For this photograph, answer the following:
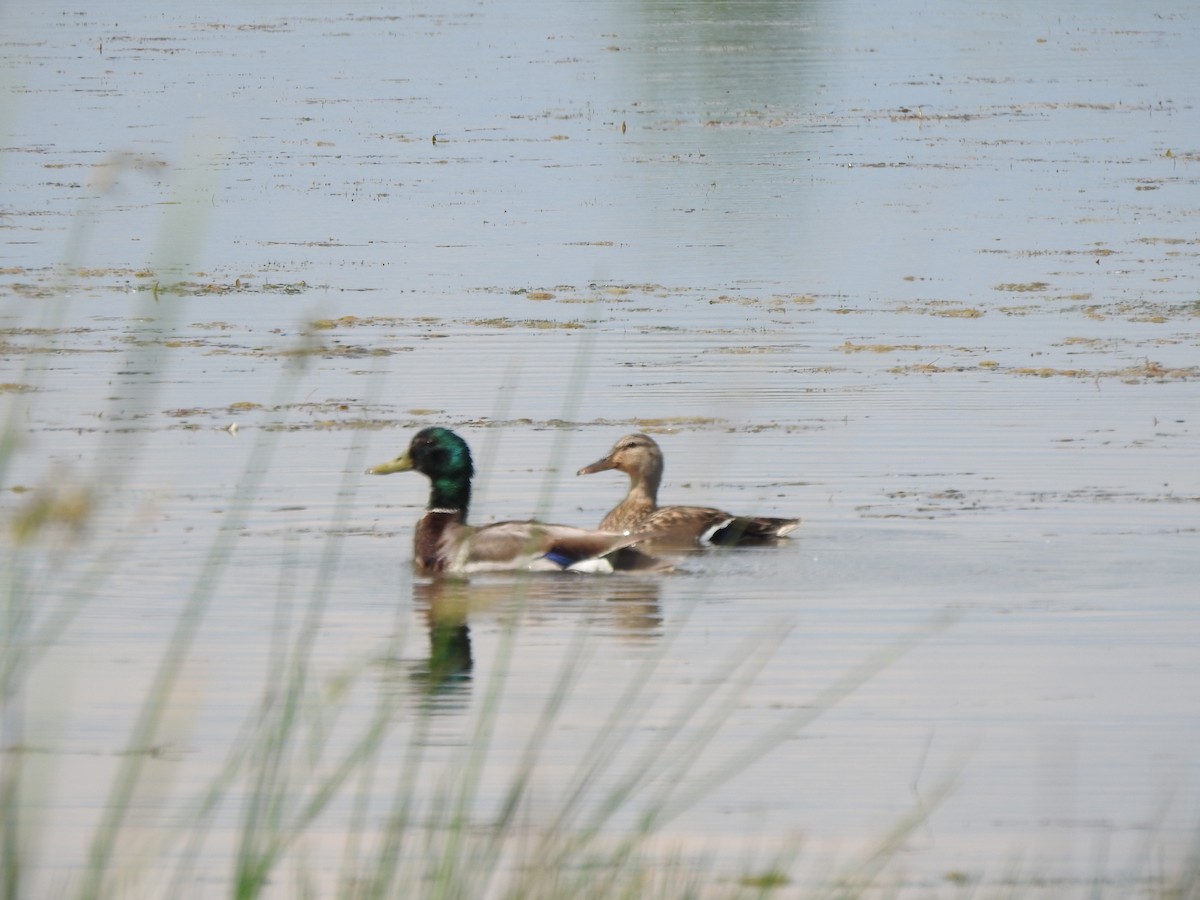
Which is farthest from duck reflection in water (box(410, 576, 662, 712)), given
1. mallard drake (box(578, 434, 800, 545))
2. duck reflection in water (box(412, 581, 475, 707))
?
mallard drake (box(578, 434, 800, 545))

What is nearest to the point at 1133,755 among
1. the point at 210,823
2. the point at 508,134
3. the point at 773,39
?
the point at 210,823

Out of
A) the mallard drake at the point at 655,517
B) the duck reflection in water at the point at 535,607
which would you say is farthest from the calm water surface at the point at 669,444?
the mallard drake at the point at 655,517

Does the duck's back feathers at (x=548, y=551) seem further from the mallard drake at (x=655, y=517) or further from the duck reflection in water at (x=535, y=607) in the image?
the mallard drake at (x=655, y=517)

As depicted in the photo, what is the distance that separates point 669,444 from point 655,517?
1647 millimetres

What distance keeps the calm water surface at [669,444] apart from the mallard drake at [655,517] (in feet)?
0.44

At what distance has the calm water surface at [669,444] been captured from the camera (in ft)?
22.1

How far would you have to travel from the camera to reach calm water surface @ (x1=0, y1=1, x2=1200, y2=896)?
674 cm

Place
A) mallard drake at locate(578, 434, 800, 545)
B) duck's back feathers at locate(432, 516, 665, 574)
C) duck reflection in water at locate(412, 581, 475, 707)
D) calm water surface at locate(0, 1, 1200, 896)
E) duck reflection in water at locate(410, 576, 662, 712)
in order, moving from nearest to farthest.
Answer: calm water surface at locate(0, 1, 1200, 896) → duck reflection in water at locate(412, 581, 475, 707) → duck reflection in water at locate(410, 576, 662, 712) → duck's back feathers at locate(432, 516, 665, 574) → mallard drake at locate(578, 434, 800, 545)

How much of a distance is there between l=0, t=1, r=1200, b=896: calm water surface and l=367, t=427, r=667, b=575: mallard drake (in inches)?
5.5

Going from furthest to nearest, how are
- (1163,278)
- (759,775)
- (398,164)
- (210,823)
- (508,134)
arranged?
1. (508,134)
2. (398,164)
3. (1163,278)
4. (759,775)
5. (210,823)

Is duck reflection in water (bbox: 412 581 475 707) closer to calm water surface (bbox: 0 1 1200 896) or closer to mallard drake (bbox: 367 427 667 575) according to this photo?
calm water surface (bbox: 0 1 1200 896)

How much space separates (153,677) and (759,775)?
2.29m

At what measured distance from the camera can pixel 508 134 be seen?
92.0 feet

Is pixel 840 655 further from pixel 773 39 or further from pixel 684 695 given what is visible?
pixel 773 39
